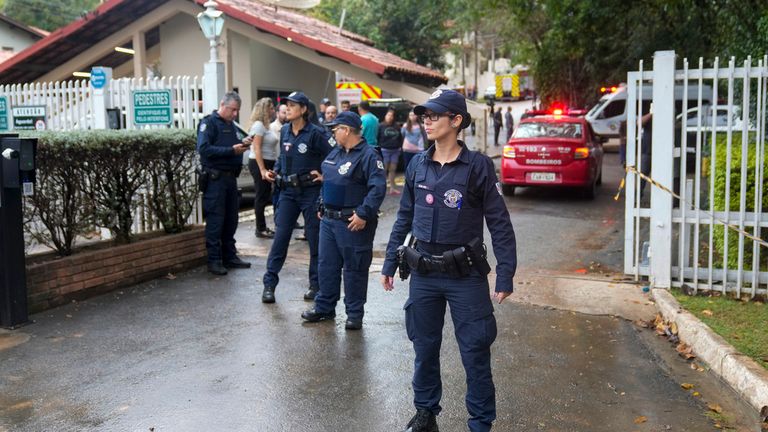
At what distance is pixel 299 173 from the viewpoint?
6.92 metres

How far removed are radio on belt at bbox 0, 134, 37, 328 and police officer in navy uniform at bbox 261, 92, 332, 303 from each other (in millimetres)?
2069

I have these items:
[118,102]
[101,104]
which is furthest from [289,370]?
[101,104]

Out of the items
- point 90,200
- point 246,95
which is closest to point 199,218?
point 90,200

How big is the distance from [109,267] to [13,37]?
34161mm

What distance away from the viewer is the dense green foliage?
150 feet

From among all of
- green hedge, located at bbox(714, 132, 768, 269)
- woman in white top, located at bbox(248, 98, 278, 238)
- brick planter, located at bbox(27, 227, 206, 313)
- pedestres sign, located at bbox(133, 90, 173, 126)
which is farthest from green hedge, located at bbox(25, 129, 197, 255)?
green hedge, located at bbox(714, 132, 768, 269)

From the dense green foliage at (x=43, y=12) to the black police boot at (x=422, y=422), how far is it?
154ft

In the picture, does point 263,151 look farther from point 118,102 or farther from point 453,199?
point 453,199

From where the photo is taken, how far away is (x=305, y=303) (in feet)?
23.5

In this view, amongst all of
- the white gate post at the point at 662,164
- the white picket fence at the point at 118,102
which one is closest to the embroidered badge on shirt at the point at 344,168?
the white gate post at the point at 662,164

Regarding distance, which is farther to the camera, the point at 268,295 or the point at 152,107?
the point at 152,107

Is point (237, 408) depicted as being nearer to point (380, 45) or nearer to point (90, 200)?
point (90, 200)

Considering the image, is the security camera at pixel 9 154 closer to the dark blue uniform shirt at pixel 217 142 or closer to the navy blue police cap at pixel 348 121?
the dark blue uniform shirt at pixel 217 142

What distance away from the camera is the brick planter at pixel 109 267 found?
6703 mm
